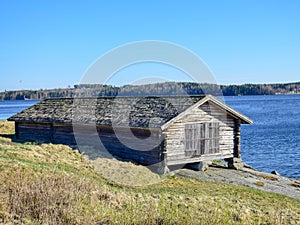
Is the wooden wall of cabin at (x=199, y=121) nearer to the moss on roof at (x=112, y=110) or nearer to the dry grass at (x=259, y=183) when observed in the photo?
the moss on roof at (x=112, y=110)

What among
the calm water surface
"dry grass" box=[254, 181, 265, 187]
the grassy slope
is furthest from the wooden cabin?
the calm water surface

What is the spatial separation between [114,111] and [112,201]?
14.0m

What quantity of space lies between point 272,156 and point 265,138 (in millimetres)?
12279

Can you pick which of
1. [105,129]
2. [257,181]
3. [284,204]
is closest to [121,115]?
[105,129]

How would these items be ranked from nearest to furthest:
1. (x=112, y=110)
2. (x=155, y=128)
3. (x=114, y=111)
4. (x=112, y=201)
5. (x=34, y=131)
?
(x=112, y=201) < (x=155, y=128) < (x=114, y=111) < (x=112, y=110) < (x=34, y=131)

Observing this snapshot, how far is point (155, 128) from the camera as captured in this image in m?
20.6

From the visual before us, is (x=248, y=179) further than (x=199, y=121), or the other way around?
(x=199, y=121)

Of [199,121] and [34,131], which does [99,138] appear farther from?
[34,131]

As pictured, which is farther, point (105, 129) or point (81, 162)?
point (105, 129)

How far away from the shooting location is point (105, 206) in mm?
10625

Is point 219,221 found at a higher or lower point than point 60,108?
lower

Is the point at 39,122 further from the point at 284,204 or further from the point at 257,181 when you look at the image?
the point at 284,204

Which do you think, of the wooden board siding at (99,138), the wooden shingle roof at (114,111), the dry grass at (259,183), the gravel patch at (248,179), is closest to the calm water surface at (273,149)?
the gravel patch at (248,179)

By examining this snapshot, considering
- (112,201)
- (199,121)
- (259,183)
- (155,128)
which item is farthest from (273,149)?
(112,201)
